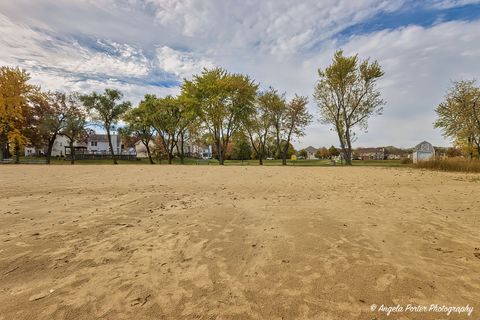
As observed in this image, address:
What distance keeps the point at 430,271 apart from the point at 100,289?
4.08m

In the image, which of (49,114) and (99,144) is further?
(99,144)

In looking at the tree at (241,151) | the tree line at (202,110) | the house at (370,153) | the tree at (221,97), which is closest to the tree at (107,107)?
the tree line at (202,110)

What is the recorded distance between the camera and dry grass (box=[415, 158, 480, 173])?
19472mm

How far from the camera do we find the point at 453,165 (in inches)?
826

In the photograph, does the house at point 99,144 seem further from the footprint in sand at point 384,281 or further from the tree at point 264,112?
the footprint in sand at point 384,281

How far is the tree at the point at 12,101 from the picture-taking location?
32.9m

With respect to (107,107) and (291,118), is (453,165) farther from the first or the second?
(107,107)

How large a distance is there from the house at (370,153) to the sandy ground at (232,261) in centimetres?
11723

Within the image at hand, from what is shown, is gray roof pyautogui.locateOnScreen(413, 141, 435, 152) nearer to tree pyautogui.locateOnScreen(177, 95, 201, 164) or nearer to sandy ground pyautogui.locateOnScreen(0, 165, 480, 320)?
tree pyautogui.locateOnScreen(177, 95, 201, 164)

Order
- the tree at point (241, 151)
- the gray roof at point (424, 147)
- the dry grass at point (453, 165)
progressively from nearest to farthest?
the dry grass at point (453, 165) < the gray roof at point (424, 147) < the tree at point (241, 151)

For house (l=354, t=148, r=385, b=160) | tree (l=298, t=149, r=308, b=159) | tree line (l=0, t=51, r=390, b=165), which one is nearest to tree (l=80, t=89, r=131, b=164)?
tree line (l=0, t=51, r=390, b=165)

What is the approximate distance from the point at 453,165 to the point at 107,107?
46.5 meters

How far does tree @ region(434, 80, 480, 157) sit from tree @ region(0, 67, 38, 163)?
54.2 meters

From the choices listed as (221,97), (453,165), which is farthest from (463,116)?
(221,97)
